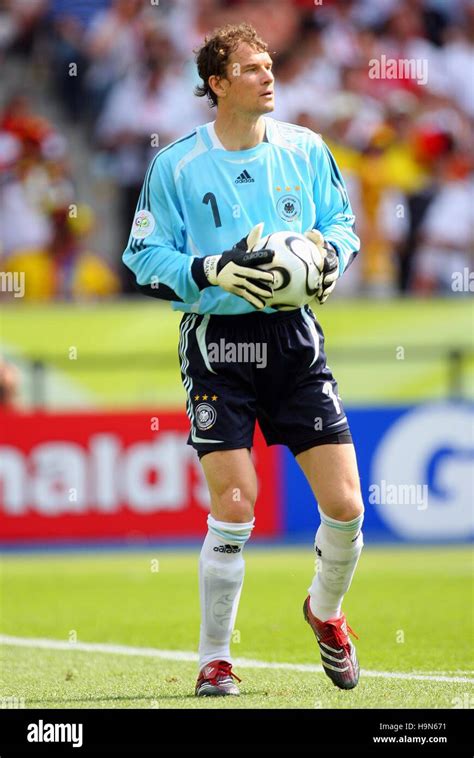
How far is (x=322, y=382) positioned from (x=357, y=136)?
9370mm

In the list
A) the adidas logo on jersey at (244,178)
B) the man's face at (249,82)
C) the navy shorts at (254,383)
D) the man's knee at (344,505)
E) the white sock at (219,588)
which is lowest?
the white sock at (219,588)

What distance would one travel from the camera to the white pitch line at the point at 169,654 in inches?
244

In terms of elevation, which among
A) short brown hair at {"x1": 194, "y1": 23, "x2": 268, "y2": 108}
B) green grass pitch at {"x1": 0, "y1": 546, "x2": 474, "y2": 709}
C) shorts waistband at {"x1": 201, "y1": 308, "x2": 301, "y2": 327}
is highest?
short brown hair at {"x1": 194, "y1": 23, "x2": 268, "y2": 108}

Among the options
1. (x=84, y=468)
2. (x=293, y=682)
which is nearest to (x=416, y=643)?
(x=293, y=682)

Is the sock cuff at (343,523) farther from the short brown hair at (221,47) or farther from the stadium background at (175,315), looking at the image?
the stadium background at (175,315)

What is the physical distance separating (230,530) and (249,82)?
189 cm

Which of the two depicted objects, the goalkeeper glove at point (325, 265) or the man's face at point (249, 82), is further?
the man's face at point (249, 82)

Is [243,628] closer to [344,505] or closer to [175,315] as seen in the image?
[344,505]

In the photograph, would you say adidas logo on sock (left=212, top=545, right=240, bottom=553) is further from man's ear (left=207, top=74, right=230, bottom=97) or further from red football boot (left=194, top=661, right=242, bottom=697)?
man's ear (left=207, top=74, right=230, bottom=97)

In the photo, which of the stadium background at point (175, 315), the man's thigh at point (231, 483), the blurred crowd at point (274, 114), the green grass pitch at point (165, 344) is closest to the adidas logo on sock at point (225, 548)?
the man's thigh at point (231, 483)

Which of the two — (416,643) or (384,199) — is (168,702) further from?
(384,199)

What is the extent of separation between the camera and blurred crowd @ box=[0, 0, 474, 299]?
48.5 ft

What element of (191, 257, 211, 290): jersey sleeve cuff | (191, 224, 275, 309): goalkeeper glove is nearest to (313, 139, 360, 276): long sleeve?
(191, 224, 275, 309): goalkeeper glove

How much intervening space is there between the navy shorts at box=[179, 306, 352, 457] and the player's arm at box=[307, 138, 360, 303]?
35 centimetres
